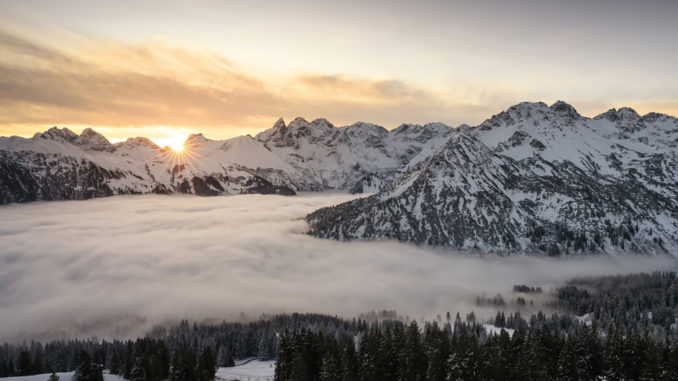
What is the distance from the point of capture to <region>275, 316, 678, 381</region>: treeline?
108 metres

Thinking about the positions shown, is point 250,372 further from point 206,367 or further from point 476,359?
point 476,359

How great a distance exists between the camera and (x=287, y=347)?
411ft

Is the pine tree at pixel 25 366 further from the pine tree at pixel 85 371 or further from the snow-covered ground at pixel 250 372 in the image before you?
the snow-covered ground at pixel 250 372

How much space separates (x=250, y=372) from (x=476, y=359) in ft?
263

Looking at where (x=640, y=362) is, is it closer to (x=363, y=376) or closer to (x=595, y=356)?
(x=595, y=356)

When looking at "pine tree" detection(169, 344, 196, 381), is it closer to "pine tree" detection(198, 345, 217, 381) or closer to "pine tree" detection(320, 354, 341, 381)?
"pine tree" detection(198, 345, 217, 381)

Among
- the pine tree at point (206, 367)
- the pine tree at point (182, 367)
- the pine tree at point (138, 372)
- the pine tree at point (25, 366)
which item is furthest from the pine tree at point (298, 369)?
the pine tree at point (25, 366)

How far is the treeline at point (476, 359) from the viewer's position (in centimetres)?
10800

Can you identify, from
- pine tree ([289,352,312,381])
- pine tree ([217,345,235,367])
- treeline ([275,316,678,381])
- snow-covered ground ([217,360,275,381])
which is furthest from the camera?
pine tree ([217,345,235,367])

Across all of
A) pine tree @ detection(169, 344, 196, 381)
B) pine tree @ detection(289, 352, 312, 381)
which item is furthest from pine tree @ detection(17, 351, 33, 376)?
pine tree @ detection(289, 352, 312, 381)

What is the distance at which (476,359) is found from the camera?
10488cm

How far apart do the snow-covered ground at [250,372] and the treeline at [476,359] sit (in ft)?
73.0

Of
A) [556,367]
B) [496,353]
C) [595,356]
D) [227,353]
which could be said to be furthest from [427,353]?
[227,353]

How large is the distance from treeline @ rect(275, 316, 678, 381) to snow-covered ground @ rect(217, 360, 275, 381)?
73.0 ft
